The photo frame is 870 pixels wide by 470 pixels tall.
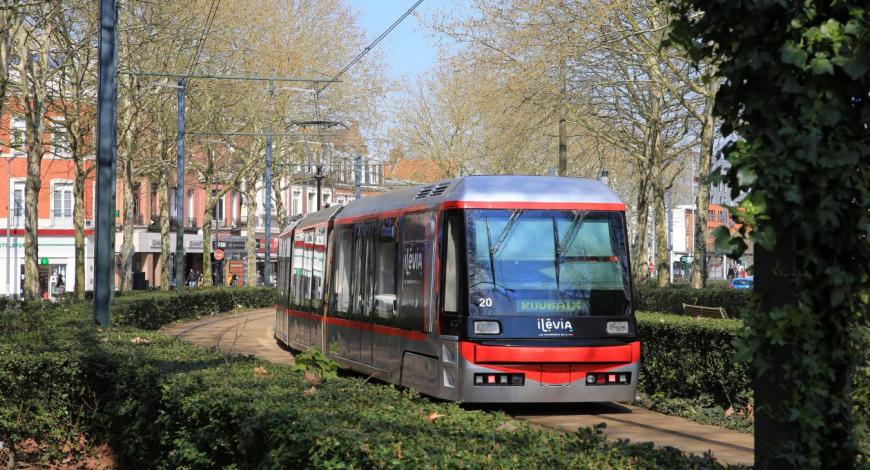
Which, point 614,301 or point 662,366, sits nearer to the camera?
point 614,301

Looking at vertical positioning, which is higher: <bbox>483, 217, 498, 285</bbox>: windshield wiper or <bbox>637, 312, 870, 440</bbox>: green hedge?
<bbox>483, 217, 498, 285</bbox>: windshield wiper

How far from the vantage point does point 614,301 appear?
14.3 meters

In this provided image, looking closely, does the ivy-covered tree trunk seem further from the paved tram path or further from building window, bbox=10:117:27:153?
building window, bbox=10:117:27:153

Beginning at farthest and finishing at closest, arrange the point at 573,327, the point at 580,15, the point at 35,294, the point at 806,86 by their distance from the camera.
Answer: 1. the point at 35,294
2. the point at 580,15
3. the point at 573,327
4. the point at 806,86

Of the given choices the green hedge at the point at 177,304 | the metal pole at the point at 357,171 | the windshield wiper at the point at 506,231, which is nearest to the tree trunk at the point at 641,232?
the green hedge at the point at 177,304

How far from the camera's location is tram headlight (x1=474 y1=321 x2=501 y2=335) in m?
13.8

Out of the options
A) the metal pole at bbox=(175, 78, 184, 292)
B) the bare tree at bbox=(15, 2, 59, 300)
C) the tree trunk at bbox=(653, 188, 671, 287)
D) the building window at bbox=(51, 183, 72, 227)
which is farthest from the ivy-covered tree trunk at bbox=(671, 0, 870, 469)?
the building window at bbox=(51, 183, 72, 227)

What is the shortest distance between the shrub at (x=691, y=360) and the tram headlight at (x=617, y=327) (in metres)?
1.20

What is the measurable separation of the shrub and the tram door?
3671 millimetres

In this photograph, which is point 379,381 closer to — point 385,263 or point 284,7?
point 385,263

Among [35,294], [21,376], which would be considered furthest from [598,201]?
[35,294]

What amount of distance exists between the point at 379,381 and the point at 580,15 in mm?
14544

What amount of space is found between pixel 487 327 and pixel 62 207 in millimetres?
63660

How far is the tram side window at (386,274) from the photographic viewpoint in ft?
53.3
